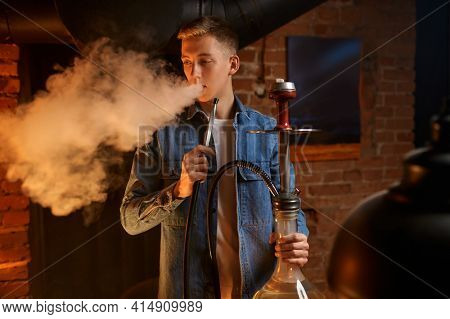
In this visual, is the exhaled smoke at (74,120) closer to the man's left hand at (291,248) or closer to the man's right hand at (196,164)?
the man's right hand at (196,164)

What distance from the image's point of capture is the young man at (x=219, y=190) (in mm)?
1851

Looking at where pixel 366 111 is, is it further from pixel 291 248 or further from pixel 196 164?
pixel 291 248

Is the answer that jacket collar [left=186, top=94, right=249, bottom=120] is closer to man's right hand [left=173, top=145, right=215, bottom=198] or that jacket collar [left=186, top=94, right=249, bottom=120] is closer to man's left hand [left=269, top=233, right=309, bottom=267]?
man's right hand [left=173, top=145, right=215, bottom=198]

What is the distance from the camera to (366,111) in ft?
9.89

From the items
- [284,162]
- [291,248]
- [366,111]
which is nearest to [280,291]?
[291,248]

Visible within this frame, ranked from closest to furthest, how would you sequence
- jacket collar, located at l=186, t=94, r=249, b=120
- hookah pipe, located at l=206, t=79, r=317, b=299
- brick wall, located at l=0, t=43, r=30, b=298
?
hookah pipe, located at l=206, t=79, r=317, b=299, jacket collar, located at l=186, t=94, r=249, b=120, brick wall, located at l=0, t=43, r=30, b=298

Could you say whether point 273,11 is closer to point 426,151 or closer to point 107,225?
point 107,225

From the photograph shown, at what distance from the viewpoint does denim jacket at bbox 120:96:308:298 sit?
5.98 ft

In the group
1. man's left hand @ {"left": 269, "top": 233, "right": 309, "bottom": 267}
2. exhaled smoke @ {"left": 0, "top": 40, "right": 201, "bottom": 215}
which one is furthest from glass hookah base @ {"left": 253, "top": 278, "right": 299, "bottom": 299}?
exhaled smoke @ {"left": 0, "top": 40, "right": 201, "bottom": 215}

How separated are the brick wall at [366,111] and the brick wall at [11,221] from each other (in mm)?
1404

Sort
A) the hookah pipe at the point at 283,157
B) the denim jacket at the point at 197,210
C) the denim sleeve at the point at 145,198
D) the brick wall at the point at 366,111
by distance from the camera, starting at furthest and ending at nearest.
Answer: the brick wall at the point at 366,111
the denim jacket at the point at 197,210
the denim sleeve at the point at 145,198
the hookah pipe at the point at 283,157

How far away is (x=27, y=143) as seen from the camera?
7.75 feet

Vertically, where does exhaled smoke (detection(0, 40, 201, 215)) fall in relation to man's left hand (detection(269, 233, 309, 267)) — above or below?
above

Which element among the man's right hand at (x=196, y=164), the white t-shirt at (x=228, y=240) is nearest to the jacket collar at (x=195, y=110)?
the white t-shirt at (x=228, y=240)
